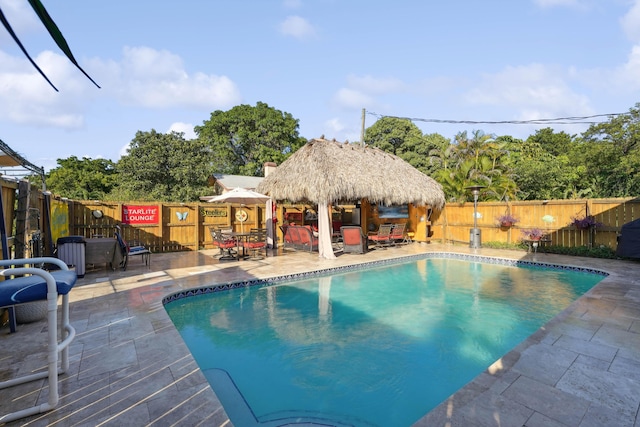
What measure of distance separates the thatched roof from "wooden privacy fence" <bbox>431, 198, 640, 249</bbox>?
1.16m

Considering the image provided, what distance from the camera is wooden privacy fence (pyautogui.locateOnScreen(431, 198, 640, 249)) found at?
10178 millimetres

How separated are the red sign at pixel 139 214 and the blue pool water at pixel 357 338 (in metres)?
6.18

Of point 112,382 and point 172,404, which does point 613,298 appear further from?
point 112,382

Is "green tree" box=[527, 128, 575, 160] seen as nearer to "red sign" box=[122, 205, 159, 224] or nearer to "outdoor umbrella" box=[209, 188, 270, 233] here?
"outdoor umbrella" box=[209, 188, 270, 233]

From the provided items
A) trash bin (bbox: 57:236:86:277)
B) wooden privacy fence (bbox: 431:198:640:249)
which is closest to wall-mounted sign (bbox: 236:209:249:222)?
trash bin (bbox: 57:236:86:277)

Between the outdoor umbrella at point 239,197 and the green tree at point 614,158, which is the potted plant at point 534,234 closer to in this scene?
the green tree at point 614,158

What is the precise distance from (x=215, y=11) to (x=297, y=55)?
4.77 m

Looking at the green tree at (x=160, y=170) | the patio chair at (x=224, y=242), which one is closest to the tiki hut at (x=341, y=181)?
the patio chair at (x=224, y=242)

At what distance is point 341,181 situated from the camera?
35.6ft

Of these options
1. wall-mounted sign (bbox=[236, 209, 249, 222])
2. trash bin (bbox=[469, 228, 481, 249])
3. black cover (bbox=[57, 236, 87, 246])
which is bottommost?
trash bin (bbox=[469, 228, 481, 249])

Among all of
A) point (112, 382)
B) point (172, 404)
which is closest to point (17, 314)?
point (112, 382)

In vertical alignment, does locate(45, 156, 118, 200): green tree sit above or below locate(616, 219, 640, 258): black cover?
above

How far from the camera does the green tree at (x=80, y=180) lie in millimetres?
24966

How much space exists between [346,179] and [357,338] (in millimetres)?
6816
